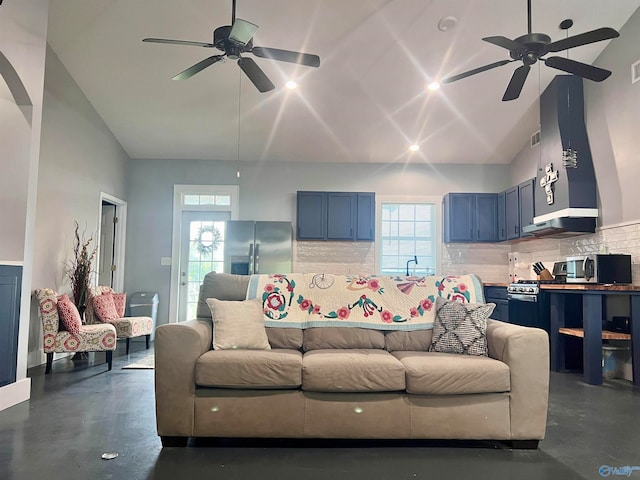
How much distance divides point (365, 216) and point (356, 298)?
3471 mm

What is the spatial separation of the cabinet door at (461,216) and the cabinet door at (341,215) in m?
1.48

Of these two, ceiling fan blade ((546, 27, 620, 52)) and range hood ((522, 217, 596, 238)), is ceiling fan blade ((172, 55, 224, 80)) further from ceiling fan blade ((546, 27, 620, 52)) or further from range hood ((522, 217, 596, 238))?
Answer: range hood ((522, 217, 596, 238))

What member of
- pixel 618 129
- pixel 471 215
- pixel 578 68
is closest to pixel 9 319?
pixel 578 68

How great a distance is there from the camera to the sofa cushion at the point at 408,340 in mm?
3131

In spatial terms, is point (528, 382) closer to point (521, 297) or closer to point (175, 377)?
point (175, 377)

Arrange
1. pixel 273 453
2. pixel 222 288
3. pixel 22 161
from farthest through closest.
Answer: pixel 22 161 → pixel 222 288 → pixel 273 453

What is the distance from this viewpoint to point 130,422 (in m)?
2.96

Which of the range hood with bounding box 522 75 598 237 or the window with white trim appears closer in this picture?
the range hood with bounding box 522 75 598 237

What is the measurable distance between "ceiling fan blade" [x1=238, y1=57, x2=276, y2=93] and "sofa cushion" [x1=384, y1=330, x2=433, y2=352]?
2.29 meters

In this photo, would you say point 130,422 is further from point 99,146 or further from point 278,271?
point 99,146

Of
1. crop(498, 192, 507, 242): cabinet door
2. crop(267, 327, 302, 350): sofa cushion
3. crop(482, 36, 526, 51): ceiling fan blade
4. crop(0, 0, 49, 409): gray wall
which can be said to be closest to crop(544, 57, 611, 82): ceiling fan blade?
crop(482, 36, 526, 51): ceiling fan blade

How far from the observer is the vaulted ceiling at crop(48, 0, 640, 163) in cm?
441

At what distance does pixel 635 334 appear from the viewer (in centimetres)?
413

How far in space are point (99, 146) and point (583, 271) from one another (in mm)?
6047
